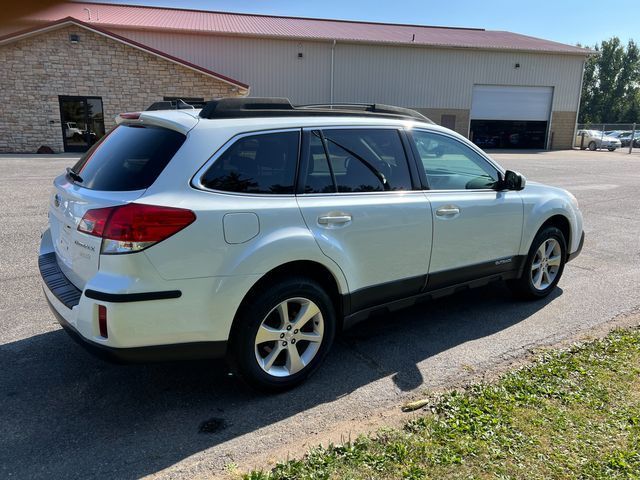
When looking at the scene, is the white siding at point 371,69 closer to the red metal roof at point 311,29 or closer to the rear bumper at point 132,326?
the red metal roof at point 311,29

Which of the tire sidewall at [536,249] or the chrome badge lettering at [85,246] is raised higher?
the chrome badge lettering at [85,246]

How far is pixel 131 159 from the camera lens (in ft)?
10.0

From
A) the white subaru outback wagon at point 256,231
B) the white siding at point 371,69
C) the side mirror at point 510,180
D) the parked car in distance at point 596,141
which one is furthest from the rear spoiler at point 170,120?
the parked car in distance at point 596,141

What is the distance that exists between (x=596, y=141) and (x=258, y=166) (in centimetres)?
4103

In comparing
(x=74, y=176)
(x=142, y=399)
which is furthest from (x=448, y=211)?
(x=74, y=176)

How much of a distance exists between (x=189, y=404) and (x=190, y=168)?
1.48 m

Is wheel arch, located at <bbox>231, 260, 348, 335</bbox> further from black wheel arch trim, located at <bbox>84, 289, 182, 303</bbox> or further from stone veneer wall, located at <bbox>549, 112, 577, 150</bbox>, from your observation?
stone veneer wall, located at <bbox>549, 112, 577, 150</bbox>

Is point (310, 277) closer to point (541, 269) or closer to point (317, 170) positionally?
point (317, 170)

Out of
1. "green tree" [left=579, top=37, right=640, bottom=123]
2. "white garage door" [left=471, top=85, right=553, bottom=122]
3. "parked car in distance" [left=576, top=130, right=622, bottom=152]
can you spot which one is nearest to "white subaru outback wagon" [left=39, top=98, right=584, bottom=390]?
"white garage door" [left=471, top=85, right=553, bottom=122]

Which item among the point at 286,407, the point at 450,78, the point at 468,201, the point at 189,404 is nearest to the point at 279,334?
the point at 286,407

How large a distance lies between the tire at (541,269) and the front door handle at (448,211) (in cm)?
123

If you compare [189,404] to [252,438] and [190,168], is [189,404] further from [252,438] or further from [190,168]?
[190,168]

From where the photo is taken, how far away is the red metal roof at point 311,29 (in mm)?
28609

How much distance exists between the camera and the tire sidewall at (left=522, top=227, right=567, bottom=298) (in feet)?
15.9
